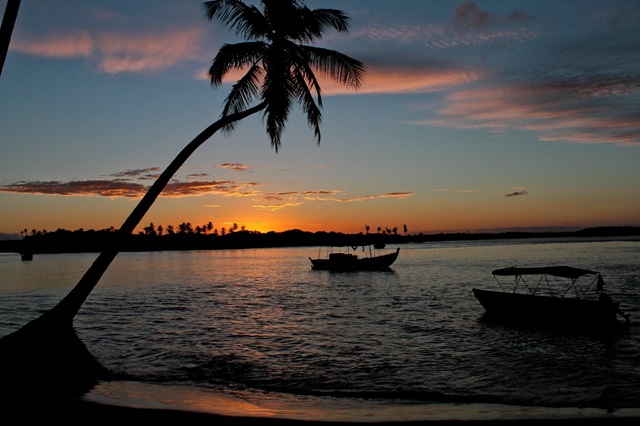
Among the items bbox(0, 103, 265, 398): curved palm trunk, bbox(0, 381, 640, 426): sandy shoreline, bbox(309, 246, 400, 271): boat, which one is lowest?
bbox(309, 246, 400, 271): boat

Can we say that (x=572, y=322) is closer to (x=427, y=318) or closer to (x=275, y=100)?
(x=427, y=318)

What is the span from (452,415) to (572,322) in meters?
15.6

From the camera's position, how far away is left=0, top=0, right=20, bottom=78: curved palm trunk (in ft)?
26.4

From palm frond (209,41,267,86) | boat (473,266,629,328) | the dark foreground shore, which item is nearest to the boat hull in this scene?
boat (473,266,629,328)

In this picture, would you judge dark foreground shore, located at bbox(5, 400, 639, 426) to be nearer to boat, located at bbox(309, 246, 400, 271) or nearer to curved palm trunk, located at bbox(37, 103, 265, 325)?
curved palm trunk, located at bbox(37, 103, 265, 325)

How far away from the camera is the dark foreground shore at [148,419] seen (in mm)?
7648

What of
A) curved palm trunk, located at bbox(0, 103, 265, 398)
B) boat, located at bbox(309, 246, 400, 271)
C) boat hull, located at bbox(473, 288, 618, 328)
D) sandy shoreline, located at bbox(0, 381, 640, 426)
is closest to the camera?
sandy shoreline, located at bbox(0, 381, 640, 426)

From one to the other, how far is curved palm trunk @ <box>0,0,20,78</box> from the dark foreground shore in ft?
20.3

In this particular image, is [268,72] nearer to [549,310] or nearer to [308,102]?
[308,102]

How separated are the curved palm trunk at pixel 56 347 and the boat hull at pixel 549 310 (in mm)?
18944

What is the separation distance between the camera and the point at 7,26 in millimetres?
8078

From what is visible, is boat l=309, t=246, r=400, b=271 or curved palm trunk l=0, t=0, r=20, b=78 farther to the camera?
boat l=309, t=246, r=400, b=271

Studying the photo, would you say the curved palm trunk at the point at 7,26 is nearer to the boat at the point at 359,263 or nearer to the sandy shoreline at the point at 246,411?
the sandy shoreline at the point at 246,411

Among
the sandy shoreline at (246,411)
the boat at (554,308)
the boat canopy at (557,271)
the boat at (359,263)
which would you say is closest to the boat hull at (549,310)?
the boat at (554,308)
